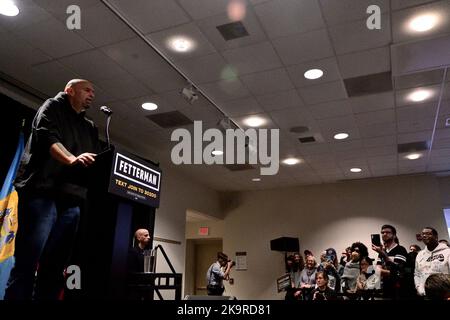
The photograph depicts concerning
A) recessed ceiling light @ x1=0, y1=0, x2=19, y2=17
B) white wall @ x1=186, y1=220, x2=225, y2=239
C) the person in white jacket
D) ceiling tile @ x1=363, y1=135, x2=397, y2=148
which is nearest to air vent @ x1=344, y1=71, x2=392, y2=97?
ceiling tile @ x1=363, y1=135, x2=397, y2=148

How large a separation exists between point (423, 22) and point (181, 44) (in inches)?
92.0

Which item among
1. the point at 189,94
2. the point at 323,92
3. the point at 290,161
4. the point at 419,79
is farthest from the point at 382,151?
the point at 189,94

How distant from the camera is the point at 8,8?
3.13m

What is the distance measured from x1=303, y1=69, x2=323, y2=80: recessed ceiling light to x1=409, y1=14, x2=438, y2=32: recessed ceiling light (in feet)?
3.40

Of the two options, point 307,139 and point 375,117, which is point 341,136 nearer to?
point 307,139

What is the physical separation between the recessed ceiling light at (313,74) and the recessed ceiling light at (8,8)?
3006 millimetres

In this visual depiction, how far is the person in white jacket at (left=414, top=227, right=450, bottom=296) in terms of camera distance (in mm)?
3219

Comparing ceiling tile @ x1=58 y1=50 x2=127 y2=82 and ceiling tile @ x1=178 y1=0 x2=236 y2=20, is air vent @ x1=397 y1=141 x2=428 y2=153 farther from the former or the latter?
ceiling tile @ x1=58 y1=50 x2=127 y2=82

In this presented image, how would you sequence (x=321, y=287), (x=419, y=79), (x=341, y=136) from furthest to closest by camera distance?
1. (x=341, y=136)
2. (x=321, y=287)
3. (x=419, y=79)

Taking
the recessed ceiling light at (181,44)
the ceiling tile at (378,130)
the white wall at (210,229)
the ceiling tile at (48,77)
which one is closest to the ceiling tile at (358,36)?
the recessed ceiling light at (181,44)

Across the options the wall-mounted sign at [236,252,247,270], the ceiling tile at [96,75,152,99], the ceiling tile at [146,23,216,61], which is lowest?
the wall-mounted sign at [236,252,247,270]

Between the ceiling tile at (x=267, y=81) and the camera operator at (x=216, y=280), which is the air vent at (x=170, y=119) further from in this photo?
the camera operator at (x=216, y=280)

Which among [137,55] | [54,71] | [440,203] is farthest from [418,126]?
[54,71]

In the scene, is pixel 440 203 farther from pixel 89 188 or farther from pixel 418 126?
pixel 89 188
